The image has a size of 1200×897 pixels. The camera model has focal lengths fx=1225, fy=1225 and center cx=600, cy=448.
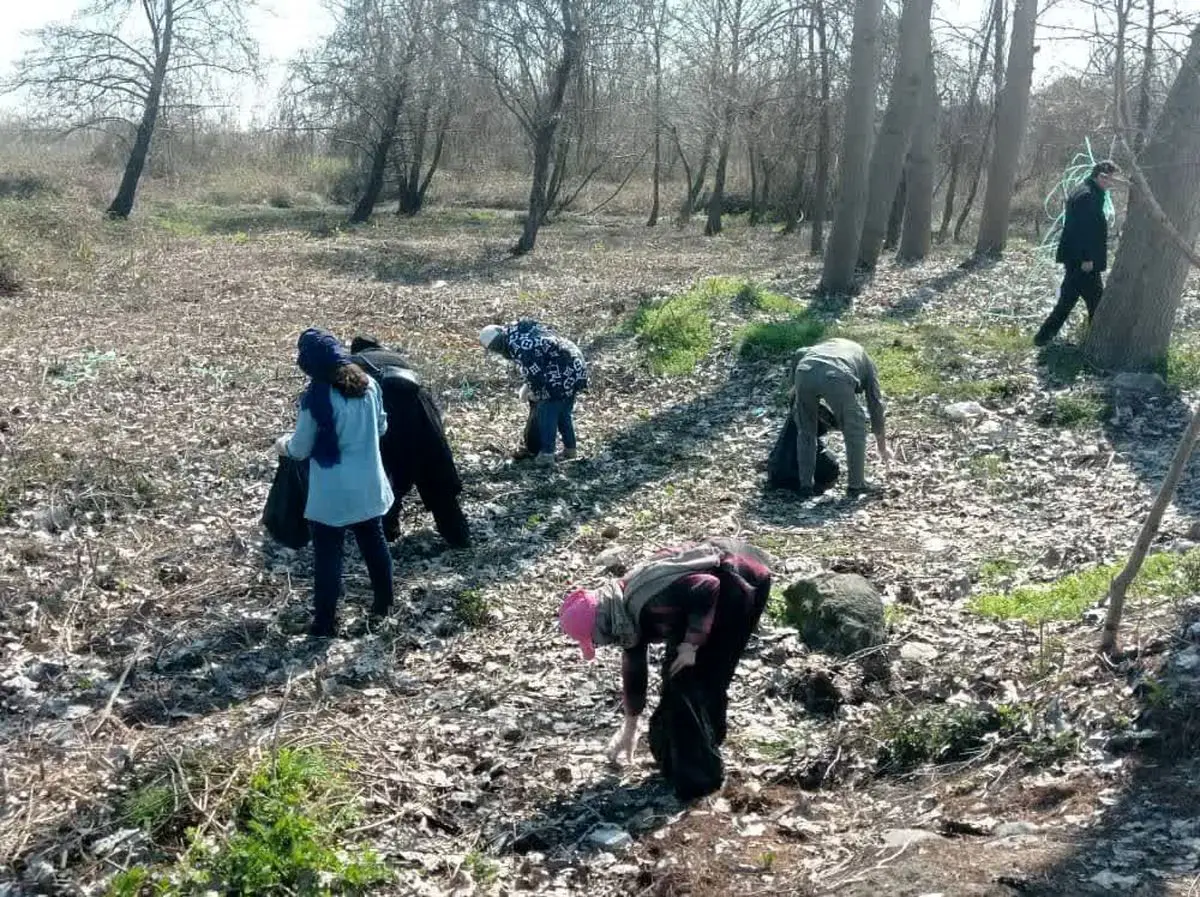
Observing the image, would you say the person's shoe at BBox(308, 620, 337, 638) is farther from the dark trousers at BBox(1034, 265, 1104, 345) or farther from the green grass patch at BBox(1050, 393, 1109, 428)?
the dark trousers at BBox(1034, 265, 1104, 345)

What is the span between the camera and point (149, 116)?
31438 millimetres

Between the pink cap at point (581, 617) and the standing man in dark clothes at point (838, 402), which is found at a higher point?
the standing man in dark clothes at point (838, 402)

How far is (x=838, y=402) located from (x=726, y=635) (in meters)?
4.47

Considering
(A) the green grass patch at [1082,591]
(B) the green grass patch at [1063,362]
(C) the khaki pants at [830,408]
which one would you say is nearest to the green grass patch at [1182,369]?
(B) the green grass patch at [1063,362]

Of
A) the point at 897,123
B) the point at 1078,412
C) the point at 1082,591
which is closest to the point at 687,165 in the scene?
the point at 897,123

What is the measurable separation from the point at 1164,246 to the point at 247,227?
24022mm

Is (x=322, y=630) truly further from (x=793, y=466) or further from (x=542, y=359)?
(x=793, y=466)

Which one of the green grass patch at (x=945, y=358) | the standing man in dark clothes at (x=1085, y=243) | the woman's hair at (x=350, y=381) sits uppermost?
the standing man in dark clothes at (x=1085, y=243)

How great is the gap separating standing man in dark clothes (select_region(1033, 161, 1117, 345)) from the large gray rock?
Result: 264 inches

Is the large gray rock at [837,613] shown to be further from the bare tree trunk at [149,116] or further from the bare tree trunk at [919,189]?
the bare tree trunk at [149,116]

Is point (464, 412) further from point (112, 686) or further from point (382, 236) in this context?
point (382, 236)

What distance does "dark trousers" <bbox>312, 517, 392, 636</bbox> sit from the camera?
276 inches

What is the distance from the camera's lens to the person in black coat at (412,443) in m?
8.05

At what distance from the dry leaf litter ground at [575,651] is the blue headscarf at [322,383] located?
1172 mm
